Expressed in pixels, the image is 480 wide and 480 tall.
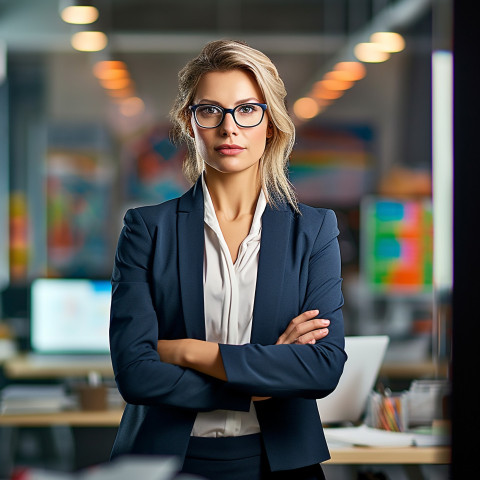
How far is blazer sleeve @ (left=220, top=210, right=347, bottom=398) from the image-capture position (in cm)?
170

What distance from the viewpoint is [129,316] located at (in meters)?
1.77

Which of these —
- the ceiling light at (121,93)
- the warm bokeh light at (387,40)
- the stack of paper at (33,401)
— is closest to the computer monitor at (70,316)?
the stack of paper at (33,401)

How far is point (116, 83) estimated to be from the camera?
8109 millimetres

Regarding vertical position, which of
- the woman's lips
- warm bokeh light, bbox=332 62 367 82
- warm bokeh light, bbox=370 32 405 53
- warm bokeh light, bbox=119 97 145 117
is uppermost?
warm bokeh light, bbox=332 62 367 82

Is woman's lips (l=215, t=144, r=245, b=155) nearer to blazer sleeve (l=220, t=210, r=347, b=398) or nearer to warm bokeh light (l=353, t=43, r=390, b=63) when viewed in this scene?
blazer sleeve (l=220, t=210, r=347, b=398)

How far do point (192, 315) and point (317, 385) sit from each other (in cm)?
30

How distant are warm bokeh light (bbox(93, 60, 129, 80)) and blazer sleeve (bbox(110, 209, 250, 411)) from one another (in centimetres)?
631

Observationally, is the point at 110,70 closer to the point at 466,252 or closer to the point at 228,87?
the point at 228,87

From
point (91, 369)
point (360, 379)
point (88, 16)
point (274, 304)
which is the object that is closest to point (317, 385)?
point (274, 304)

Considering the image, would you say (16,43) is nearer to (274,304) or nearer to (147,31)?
(147,31)

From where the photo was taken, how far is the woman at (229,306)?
1722mm

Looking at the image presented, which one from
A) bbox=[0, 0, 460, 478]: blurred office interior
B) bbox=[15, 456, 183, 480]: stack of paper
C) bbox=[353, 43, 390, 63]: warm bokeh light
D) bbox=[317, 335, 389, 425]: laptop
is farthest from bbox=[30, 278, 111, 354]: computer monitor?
bbox=[0, 0, 460, 478]: blurred office interior

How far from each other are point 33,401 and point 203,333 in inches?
81.4

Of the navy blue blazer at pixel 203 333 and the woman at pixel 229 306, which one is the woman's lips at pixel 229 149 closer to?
the woman at pixel 229 306
